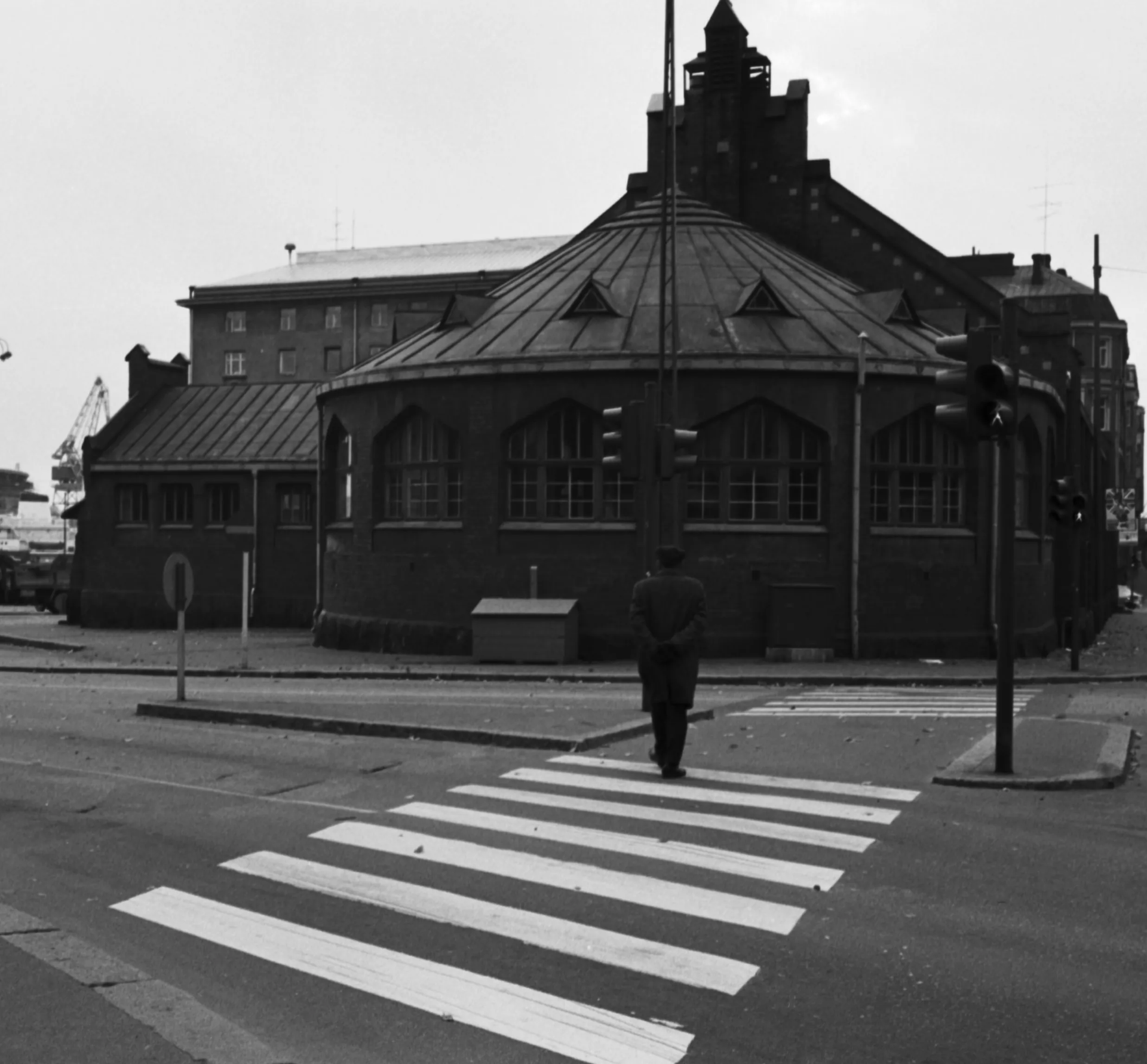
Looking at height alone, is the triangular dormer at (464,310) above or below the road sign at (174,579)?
above

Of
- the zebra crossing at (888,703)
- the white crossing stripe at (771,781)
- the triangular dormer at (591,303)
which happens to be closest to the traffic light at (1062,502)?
the zebra crossing at (888,703)

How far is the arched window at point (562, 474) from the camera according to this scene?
29062 millimetres

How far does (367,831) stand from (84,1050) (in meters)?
4.42

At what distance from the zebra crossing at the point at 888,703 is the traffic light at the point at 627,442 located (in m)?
3.15

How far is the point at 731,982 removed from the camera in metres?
6.82

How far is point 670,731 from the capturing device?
40.8 ft

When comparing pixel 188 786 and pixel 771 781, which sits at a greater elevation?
pixel 771 781

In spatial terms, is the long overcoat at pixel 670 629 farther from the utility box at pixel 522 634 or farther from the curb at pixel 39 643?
the curb at pixel 39 643

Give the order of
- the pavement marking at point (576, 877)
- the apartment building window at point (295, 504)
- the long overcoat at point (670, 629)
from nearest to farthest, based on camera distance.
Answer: the pavement marking at point (576, 877), the long overcoat at point (670, 629), the apartment building window at point (295, 504)

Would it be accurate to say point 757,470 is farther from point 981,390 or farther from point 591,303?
point 981,390

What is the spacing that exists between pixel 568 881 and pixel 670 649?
12.5 feet

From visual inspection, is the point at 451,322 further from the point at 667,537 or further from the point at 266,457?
the point at 266,457

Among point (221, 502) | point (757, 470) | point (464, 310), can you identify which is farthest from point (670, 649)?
point (221, 502)

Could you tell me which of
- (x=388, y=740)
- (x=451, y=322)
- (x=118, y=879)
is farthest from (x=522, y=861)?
(x=451, y=322)
